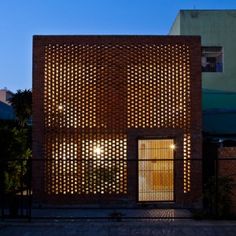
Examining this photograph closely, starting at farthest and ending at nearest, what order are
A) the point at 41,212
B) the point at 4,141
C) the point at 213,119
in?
1. the point at 213,119
2. the point at 4,141
3. the point at 41,212

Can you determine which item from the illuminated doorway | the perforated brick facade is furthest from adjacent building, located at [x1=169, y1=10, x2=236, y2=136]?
the illuminated doorway

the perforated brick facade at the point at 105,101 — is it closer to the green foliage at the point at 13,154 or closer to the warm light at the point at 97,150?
the warm light at the point at 97,150

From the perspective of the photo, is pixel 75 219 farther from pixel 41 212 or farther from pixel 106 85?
pixel 106 85

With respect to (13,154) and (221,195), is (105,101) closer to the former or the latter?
(13,154)

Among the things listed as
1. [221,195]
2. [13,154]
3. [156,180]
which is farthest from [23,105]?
[221,195]

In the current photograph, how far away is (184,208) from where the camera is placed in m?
19.3

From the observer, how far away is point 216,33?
94.0 feet

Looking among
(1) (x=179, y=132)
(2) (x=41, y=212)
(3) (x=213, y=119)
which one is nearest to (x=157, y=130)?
(1) (x=179, y=132)

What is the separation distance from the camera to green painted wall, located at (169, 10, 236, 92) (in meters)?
28.5

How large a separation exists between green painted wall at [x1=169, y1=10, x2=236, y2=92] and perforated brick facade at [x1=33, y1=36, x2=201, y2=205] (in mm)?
8299

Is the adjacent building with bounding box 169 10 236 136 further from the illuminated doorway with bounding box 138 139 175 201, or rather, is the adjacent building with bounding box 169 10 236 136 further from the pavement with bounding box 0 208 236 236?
the pavement with bounding box 0 208 236 236

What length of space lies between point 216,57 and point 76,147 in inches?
440

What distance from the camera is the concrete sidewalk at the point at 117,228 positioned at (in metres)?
11.7

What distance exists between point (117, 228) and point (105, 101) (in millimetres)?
8766
